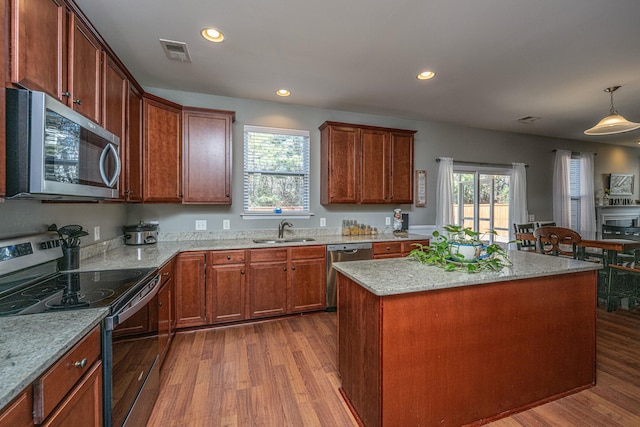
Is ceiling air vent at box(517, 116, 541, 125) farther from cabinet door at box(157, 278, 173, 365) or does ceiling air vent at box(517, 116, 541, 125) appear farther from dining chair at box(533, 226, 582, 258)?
cabinet door at box(157, 278, 173, 365)

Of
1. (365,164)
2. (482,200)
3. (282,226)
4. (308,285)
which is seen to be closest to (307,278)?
(308,285)

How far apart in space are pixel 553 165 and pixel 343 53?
203 inches

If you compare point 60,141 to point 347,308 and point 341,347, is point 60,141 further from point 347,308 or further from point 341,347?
point 341,347

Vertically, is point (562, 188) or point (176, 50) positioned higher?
point (176, 50)

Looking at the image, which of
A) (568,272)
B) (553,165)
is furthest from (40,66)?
(553,165)

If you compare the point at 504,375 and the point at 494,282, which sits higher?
the point at 494,282

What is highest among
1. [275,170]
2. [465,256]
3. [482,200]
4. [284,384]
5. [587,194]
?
[275,170]

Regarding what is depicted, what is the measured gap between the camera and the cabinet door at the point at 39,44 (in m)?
1.12

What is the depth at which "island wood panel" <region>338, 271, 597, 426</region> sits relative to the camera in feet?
4.72

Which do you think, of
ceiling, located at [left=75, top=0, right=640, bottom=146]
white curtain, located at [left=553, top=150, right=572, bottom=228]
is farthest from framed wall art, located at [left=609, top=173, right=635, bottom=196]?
ceiling, located at [left=75, top=0, right=640, bottom=146]

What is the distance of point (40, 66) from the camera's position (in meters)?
1.26

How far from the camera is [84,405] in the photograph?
0.99 metres

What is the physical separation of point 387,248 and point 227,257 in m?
1.89

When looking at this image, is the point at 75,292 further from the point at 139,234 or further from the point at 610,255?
the point at 610,255
